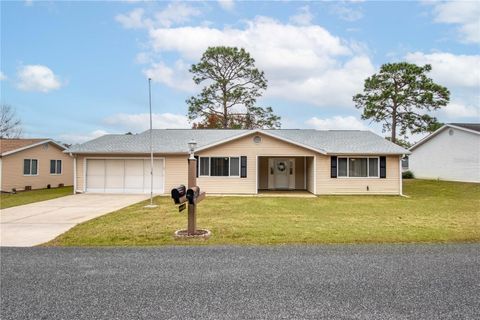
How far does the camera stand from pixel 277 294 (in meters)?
3.81

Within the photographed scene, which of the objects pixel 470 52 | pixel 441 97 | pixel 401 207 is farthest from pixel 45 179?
pixel 441 97

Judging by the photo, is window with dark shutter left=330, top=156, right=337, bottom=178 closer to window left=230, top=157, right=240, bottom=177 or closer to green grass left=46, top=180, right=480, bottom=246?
green grass left=46, top=180, right=480, bottom=246

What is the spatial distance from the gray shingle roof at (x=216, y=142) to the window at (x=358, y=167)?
603 mm

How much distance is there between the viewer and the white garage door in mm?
17172

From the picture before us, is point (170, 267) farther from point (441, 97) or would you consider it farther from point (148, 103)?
point (441, 97)

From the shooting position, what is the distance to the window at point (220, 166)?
54.8ft

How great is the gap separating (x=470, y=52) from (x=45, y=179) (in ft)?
93.3

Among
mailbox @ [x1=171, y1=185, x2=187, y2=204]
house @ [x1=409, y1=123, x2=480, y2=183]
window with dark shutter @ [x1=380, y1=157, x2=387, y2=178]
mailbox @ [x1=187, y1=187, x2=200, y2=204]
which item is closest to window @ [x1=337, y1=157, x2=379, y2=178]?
window with dark shutter @ [x1=380, y1=157, x2=387, y2=178]

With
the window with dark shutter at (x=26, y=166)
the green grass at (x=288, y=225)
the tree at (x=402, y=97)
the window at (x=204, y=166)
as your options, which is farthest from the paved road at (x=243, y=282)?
the tree at (x=402, y=97)

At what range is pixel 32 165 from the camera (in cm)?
2055

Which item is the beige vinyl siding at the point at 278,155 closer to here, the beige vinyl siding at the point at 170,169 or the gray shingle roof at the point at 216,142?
the gray shingle roof at the point at 216,142

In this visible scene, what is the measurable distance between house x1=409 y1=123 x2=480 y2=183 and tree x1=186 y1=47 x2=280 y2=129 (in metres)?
13.3

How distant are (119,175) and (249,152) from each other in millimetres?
7526

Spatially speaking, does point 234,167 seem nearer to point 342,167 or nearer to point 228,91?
point 342,167
